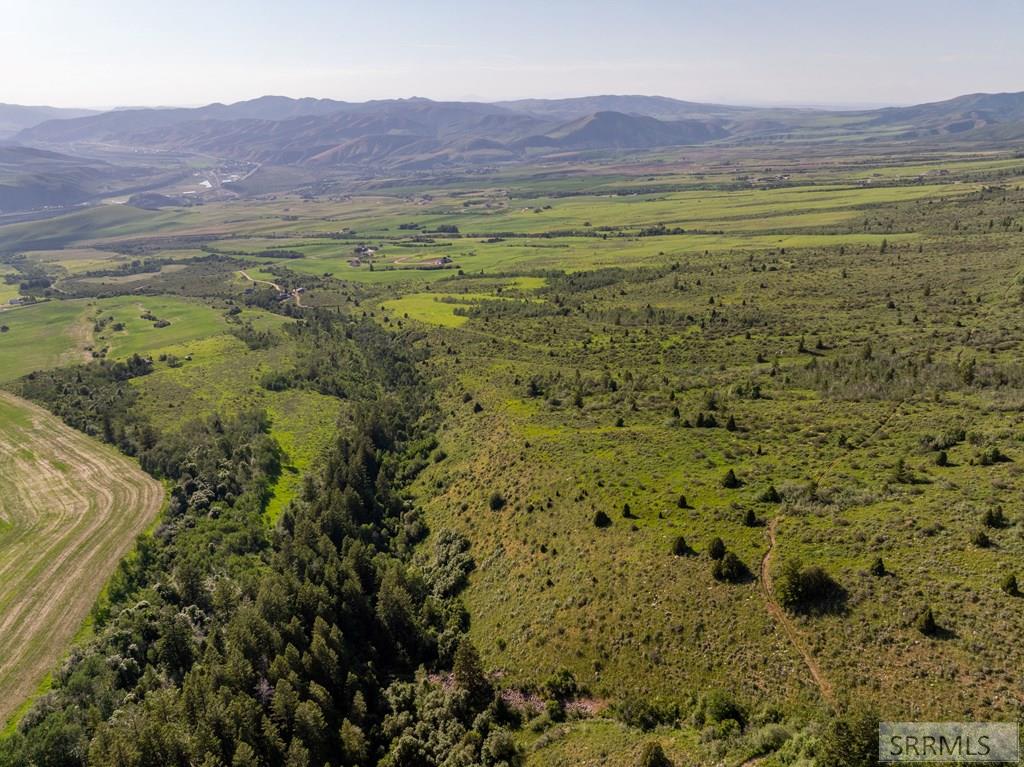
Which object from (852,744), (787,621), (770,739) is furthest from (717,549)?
(852,744)

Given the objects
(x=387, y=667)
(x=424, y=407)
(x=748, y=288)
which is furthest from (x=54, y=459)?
(x=748, y=288)

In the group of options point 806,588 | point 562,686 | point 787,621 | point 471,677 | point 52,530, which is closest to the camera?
point 787,621

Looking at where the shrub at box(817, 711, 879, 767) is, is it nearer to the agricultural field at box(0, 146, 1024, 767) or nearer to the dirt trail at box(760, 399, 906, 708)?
the agricultural field at box(0, 146, 1024, 767)

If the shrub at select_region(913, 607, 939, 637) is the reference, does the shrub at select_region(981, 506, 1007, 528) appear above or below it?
above

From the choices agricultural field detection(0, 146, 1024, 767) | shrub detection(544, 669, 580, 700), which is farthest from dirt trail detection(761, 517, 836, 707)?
shrub detection(544, 669, 580, 700)

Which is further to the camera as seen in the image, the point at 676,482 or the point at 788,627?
the point at 676,482

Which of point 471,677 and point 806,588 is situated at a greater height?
point 806,588

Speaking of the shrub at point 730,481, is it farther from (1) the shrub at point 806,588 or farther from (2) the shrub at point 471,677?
(2) the shrub at point 471,677

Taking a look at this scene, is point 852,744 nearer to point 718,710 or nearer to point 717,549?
point 718,710
